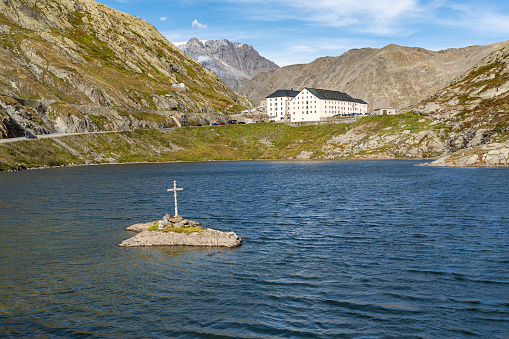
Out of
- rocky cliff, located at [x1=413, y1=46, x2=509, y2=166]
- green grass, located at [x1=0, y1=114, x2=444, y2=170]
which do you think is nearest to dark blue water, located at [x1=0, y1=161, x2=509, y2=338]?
rocky cliff, located at [x1=413, y1=46, x2=509, y2=166]

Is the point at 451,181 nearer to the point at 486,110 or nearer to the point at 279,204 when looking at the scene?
the point at 279,204

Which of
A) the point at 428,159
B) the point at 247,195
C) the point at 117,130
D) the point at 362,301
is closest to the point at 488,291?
the point at 362,301

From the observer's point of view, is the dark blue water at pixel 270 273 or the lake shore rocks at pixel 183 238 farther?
the lake shore rocks at pixel 183 238

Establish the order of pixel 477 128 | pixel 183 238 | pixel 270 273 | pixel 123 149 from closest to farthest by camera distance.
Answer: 1. pixel 270 273
2. pixel 183 238
3. pixel 477 128
4. pixel 123 149

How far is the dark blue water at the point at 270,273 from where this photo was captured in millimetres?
21984

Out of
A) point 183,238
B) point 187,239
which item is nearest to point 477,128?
point 187,239

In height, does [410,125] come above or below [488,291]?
above

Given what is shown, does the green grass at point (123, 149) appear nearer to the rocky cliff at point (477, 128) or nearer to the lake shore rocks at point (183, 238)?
the rocky cliff at point (477, 128)

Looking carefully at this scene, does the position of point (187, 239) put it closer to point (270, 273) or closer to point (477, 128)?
point (270, 273)

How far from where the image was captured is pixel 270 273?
100.0 ft

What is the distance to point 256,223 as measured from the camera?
49125 millimetres

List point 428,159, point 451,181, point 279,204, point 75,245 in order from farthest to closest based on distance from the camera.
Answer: point 428,159 < point 451,181 < point 279,204 < point 75,245

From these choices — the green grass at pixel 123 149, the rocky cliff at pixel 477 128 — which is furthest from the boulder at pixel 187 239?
the rocky cliff at pixel 477 128

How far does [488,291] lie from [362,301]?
869cm
